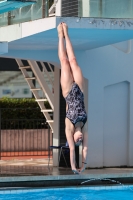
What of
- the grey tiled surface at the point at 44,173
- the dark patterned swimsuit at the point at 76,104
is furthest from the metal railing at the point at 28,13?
the grey tiled surface at the point at 44,173

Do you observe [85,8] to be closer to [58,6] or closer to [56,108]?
[58,6]

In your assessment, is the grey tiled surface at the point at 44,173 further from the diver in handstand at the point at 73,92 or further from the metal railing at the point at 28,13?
the metal railing at the point at 28,13

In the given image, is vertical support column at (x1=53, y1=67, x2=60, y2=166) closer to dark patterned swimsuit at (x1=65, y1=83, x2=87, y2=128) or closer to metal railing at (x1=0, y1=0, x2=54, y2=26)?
metal railing at (x1=0, y1=0, x2=54, y2=26)

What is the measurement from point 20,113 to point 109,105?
25.8 feet

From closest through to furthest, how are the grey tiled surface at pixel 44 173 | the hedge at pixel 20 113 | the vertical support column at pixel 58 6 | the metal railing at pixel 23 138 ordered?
1. the grey tiled surface at pixel 44 173
2. the vertical support column at pixel 58 6
3. the metal railing at pixel 23 138
4. the hedge at pixel 20 113

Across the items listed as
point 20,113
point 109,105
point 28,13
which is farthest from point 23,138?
point 28,13

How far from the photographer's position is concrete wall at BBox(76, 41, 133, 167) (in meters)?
16.2

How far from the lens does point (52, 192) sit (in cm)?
1330

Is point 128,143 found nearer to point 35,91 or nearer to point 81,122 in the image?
point 35,91

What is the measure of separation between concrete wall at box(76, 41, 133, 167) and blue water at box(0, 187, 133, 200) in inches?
106

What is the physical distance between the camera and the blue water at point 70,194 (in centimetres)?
1286

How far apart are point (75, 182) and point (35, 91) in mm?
5604

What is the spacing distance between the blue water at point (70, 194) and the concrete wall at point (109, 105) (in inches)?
106

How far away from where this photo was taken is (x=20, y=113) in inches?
939
